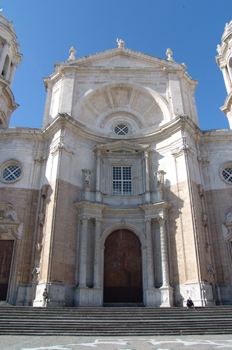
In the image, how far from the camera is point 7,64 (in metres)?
28.9

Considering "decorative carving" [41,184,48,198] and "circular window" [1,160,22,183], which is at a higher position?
"circular window" [1,160,22,183]

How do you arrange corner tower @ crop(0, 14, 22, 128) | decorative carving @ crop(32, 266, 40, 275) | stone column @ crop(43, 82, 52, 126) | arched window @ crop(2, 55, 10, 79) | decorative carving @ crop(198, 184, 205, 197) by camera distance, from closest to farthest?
decorative carving @ crop(32, 266, 40, 275), decorative carving @ crop(198, 184, 205, 197), stone column @ crop(43, 82, 52, 126), corner tower @ crop(0, 14, 22, 128), arched window @ crop(2, 55, 10, 79)

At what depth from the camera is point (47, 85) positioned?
26922 millimetres

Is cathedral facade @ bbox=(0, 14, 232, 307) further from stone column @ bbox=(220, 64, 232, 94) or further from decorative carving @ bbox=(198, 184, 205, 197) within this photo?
stone column @ bbox=(220, 64, 232, 94)

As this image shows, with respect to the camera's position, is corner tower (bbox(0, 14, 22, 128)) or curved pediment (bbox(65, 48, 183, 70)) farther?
corner tower (bbox(0, 14, 22, 128))

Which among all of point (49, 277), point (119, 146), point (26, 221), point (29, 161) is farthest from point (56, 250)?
point (119, 146)

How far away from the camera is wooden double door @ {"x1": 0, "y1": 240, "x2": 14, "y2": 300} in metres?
18.6

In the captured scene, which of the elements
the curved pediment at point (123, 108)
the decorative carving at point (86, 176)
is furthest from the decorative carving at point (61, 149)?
the curved pediment at point (123, 108)

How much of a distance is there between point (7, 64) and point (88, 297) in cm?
2278

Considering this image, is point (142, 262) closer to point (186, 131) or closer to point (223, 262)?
point (223, 262)

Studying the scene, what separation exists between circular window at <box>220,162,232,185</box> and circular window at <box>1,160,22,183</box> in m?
15.0

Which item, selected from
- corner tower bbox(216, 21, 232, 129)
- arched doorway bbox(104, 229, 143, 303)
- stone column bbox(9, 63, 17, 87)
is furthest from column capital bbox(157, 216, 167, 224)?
stone column bbox(9, 63, 17, 87)

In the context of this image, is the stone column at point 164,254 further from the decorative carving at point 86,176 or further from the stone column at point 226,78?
the stone column at point 226,78

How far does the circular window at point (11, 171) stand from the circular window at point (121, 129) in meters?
8.45
